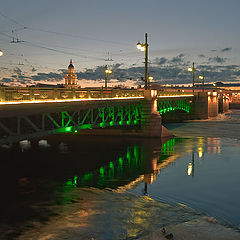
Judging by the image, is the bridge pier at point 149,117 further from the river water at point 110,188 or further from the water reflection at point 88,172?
the river water at point 110,188

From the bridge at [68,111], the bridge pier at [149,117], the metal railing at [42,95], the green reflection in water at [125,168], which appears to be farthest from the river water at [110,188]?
the metal railing at [42,95]

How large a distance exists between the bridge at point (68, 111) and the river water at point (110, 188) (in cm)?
301

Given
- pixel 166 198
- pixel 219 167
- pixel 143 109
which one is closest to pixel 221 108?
pixel 143 109

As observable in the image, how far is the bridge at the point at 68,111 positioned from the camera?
24547mm

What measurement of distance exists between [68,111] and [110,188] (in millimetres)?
16157

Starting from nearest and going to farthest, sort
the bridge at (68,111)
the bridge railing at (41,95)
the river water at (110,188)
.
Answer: the river water at (110,188) < the bridge railing at (41,95) < the bridge at (68,111)

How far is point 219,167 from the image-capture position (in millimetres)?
32125

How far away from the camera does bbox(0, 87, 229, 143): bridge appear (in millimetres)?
24547

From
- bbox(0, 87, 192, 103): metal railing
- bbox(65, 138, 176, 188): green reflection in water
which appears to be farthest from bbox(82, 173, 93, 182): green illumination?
bbox(0, 87, 192, 103): metal railing

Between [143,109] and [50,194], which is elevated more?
[143,109]

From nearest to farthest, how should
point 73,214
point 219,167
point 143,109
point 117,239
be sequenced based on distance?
point 117,239 < point 73,214 < point 219,167 < point 143,109

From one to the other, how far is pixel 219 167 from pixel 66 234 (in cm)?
2010

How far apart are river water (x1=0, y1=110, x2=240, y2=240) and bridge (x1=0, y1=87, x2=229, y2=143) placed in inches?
119

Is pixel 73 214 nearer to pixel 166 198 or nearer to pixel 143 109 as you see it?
pixel 166 198
